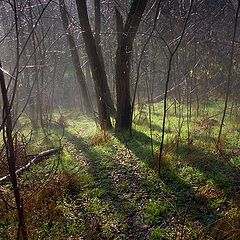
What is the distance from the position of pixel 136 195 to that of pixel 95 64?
4902 millimetres

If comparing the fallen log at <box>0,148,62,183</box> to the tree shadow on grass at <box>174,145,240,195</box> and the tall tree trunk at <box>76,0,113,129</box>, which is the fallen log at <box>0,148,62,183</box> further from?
the tree shadow on grass at <box>174,145,240,195</box>

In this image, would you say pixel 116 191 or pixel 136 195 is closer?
pixel 136 195

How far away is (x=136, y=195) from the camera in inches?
205

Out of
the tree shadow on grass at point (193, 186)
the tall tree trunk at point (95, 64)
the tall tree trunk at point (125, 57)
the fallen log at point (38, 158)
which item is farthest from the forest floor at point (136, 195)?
the tall tree trunk at point (95, 64)

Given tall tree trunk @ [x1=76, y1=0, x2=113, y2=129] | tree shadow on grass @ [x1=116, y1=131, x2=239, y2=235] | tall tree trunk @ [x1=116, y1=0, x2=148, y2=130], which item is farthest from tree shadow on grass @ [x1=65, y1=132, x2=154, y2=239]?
tall tree trunk @ [x1=76, y1=0, x2=113, y2=129]

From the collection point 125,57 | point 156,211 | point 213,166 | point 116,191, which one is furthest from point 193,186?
point 125,57

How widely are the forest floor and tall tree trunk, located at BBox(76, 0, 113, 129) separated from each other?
211cm

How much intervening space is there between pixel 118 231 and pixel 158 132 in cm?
466

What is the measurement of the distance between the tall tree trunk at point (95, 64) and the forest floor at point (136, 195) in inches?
83.1

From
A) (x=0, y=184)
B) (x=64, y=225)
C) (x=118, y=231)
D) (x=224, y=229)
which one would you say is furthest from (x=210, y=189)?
(x=0, y=184)

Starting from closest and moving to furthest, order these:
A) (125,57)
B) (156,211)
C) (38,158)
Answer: (156,211) → (38,158) → (125,57)

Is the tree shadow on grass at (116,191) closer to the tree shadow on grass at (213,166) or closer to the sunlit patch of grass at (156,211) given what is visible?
the sunlit patch of grass at (156,211)

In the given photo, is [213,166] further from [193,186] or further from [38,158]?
[38,158]

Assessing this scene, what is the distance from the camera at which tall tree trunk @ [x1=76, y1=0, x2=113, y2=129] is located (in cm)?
874
